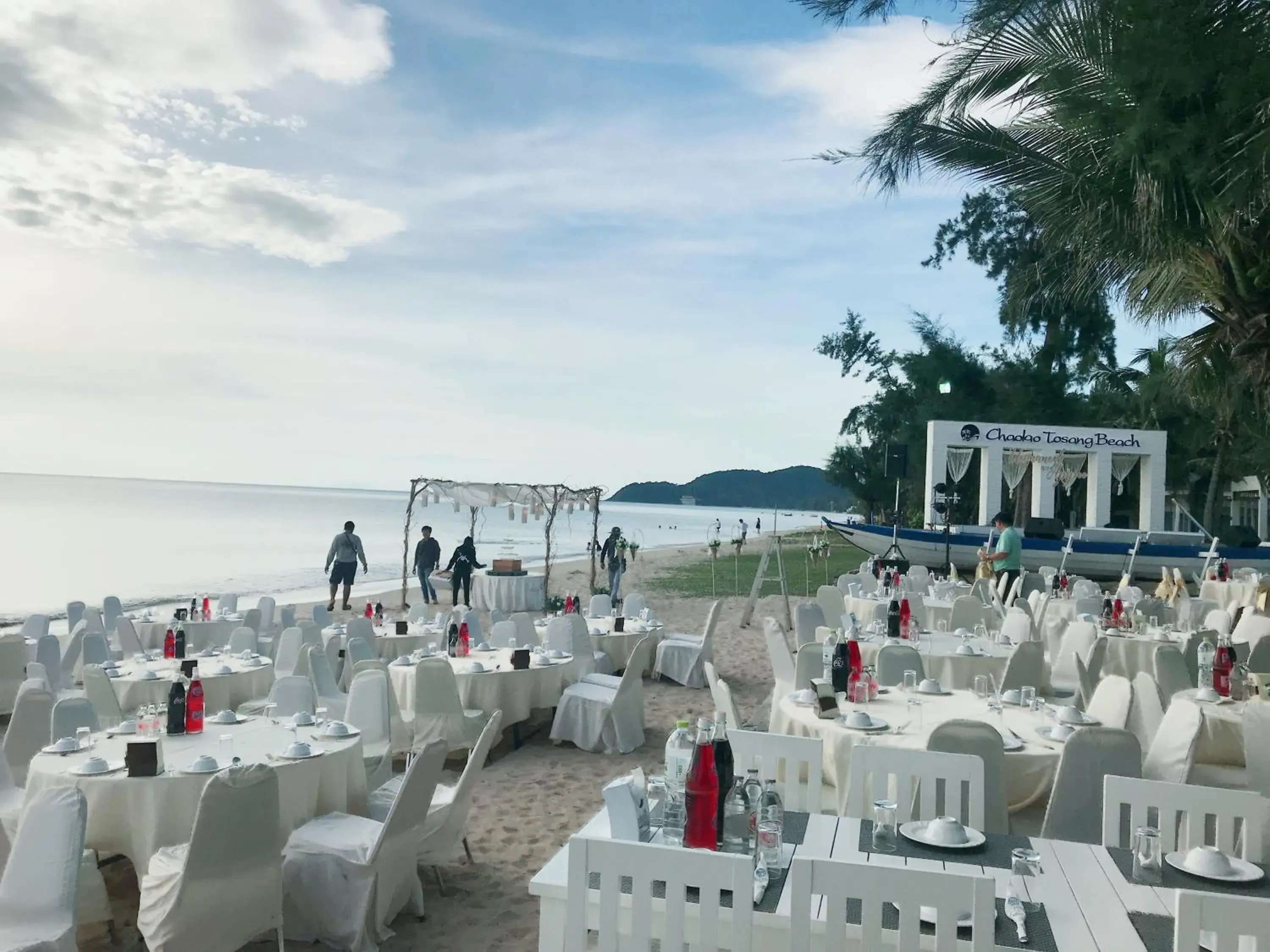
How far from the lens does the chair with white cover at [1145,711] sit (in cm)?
525

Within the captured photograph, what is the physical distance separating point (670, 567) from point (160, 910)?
87.6 feet

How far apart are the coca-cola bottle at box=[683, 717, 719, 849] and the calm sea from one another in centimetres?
1606

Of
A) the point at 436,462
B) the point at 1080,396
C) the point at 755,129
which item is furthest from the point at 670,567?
the point at 436,462

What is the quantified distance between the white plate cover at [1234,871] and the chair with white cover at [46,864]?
322 cm

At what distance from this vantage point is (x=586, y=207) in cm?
1465

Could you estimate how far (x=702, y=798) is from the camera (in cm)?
267

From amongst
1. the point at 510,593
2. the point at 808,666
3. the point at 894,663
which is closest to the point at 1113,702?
the point at 894,663

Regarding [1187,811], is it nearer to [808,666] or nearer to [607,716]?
[808,666]

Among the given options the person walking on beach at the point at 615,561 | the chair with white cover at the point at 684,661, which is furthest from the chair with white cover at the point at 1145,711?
→ the person walking on beach at the point at 615,561

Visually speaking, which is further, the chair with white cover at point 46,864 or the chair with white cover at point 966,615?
the chair with white cover at point 966,615

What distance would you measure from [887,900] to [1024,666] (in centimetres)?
488

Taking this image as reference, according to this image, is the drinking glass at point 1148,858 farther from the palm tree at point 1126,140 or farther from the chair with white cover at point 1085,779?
the palm tree at point 1126,140

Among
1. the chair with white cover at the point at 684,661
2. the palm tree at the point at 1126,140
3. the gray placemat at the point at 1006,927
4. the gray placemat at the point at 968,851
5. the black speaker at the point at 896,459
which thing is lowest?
the chair with white cover at the point at 684,661

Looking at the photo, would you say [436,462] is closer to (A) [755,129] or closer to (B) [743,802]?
(A) [755,129]
